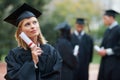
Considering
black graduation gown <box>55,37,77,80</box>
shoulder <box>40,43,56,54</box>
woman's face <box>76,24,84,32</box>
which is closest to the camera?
shoulder <box>40,43,56,54</box>

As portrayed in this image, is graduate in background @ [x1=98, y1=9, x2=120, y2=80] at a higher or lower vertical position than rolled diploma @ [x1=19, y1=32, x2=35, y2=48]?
lower

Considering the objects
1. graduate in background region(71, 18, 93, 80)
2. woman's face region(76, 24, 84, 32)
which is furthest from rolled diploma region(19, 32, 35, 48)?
woman's face region(76, 24, 84, 32)

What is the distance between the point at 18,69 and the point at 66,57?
472 centimetres

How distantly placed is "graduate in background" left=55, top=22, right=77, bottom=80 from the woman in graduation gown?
14.5ft

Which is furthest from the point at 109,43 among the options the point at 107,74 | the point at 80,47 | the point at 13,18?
the point at 13,18

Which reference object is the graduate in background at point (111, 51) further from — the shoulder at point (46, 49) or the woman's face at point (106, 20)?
the shoulder at point (46, 49)

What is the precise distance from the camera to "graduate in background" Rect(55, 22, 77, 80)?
9422mm

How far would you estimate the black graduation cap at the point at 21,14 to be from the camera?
5.02m

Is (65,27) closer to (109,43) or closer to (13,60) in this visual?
(109,43)

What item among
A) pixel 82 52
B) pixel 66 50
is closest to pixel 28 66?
pixel 66 50

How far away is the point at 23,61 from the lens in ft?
16.1

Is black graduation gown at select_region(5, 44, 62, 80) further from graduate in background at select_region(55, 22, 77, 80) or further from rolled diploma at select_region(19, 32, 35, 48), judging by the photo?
graduate in background at select_region(55, 22, 77, 80)

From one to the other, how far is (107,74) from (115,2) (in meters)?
37.7

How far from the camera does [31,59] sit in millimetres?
4891
